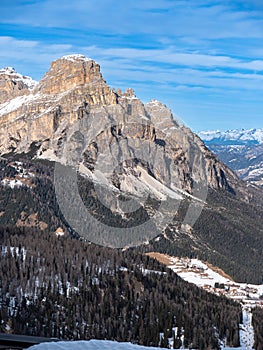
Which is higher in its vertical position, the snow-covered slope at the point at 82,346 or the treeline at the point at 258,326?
the snow-covered slope at the point at 82,346

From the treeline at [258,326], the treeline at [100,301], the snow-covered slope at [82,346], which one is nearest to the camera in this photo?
the snow-covered slope at [82,346]

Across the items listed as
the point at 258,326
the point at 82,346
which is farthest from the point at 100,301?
the point at 82,346

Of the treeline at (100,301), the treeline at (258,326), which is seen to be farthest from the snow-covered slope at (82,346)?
the treeline at (258,326)

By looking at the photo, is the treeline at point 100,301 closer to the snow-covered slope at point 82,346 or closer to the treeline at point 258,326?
the treeline at point 258,326

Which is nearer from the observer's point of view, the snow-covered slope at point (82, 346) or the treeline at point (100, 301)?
the snow-covered slope at point (82, 346)

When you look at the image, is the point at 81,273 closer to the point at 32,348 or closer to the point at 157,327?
the point at 157,327

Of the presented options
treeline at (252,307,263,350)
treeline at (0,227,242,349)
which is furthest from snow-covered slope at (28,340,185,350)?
treeline at (252,307,263,350)

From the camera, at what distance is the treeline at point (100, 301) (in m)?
113

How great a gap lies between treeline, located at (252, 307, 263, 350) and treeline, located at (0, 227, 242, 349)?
175 inches

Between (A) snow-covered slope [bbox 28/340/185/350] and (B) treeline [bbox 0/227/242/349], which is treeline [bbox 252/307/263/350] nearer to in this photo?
(B) treeline [bbox 0/227/242/349]

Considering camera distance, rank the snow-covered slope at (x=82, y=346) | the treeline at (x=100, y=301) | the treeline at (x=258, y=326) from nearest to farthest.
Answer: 1. the snow-covered slope at (x=82, y=346)
2. the treeline at (x=100, y=301)
3. the treeline at (x=258, y=326)

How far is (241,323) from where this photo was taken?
438 feet

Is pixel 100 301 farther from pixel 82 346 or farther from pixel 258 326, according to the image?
pixel 82 346

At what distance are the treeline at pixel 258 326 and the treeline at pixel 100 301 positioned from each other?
14.6 ft
